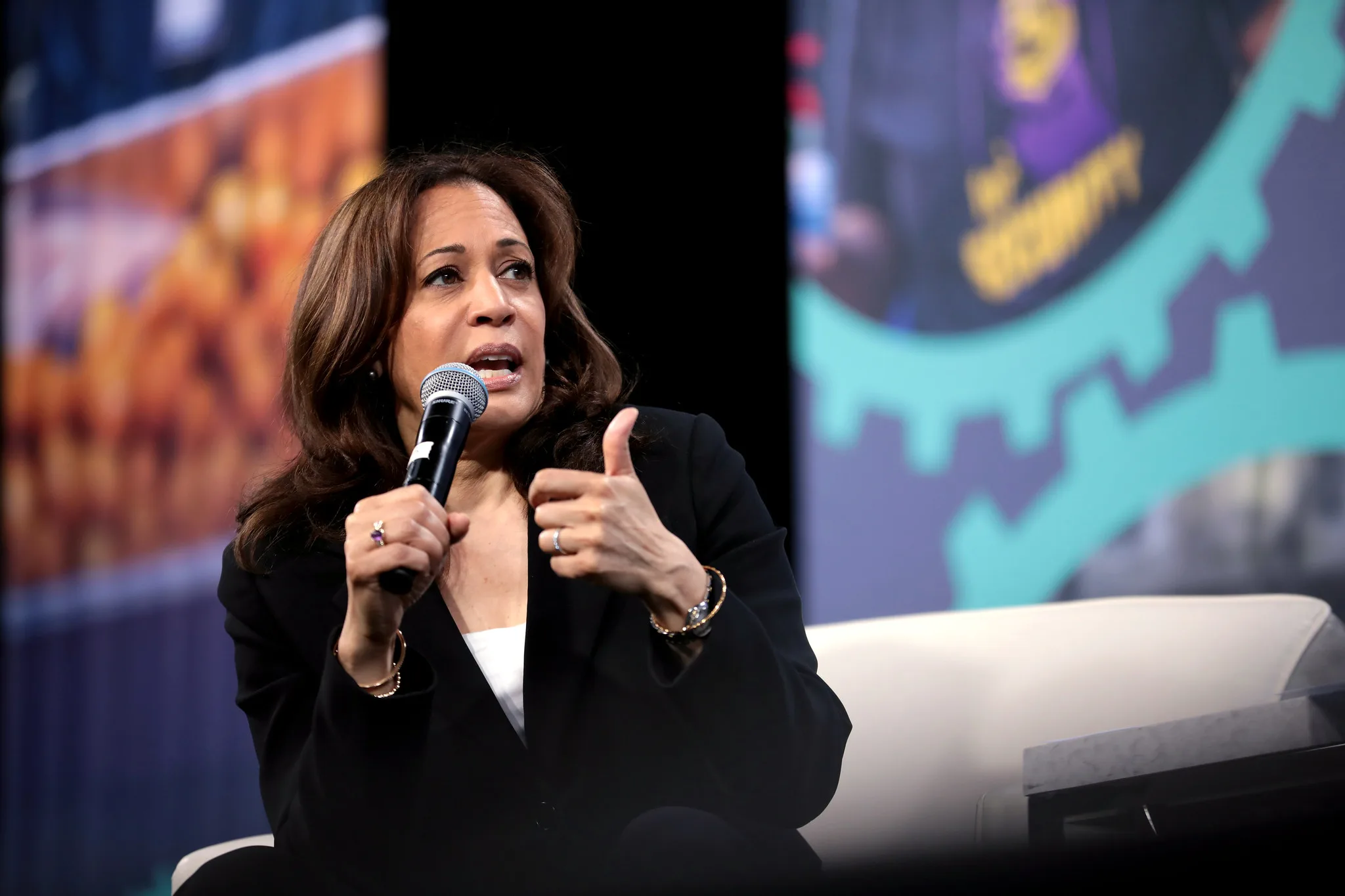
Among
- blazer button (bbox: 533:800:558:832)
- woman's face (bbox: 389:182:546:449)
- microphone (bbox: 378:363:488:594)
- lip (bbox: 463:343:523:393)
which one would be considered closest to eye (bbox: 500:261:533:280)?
woman's face (bbox: 389:182:546:449)

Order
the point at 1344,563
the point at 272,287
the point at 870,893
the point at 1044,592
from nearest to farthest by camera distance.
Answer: the point at 870,893, the point at 1344,563, the point at 1044,592, the point at 272,287

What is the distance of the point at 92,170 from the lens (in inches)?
153

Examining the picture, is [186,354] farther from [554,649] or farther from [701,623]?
[701,623]

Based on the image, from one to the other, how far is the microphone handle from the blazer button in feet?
1.18

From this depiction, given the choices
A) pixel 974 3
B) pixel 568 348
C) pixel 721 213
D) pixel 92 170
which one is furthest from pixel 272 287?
pixel 568 348

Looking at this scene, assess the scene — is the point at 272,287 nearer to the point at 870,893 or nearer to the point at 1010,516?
the point at 1010,516

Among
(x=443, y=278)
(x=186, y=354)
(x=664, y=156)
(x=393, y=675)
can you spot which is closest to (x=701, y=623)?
(x=393, y=675)

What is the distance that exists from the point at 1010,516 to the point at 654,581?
86.7 inches

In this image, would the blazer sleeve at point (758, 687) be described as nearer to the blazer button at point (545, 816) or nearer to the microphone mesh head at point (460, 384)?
the blazer button at point (545, 816)

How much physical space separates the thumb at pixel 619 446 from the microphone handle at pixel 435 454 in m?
0.13

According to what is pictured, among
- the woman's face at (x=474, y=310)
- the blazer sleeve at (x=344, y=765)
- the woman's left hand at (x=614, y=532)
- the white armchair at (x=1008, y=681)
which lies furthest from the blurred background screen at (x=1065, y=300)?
the blazer sleeve at (x=344, y=765)

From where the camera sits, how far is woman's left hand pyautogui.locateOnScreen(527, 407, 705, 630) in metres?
1.08

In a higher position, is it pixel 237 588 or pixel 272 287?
pixel 272 287

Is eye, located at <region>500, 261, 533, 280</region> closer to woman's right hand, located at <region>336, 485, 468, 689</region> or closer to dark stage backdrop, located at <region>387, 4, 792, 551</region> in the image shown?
woman's right hand, located at <region>336, 485, 468, 689</region>
